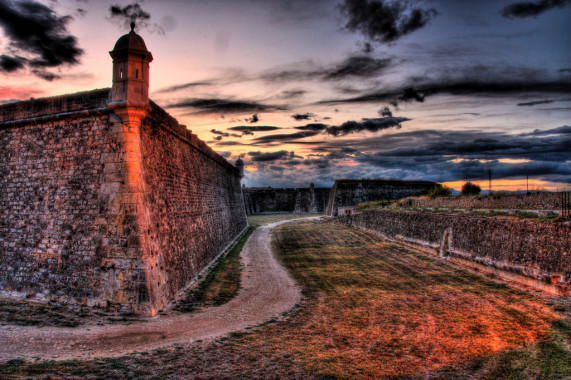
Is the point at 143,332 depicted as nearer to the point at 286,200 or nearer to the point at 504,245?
the point at 504,245

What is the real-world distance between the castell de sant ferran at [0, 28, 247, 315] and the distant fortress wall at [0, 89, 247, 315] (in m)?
0.03

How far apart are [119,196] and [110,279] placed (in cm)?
244

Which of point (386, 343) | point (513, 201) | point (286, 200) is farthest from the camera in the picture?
point (286, 200)

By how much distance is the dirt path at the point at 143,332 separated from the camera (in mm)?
7379

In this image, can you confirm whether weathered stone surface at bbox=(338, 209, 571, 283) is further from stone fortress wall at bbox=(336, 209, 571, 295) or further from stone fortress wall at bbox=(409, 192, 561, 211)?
stone fortress wall at bbox=(409, 192, 561, 211)

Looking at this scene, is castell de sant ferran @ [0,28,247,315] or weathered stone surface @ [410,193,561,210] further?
weathered stone surface @ [410,193,561,210]

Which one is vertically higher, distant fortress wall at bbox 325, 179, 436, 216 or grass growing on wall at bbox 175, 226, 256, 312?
distant fortress wall at bbox 325, 179, 436, 216

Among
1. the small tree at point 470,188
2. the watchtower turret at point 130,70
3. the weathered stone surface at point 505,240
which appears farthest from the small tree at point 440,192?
the watchtower turret at point 130,70

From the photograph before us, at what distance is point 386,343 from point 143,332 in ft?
19.2

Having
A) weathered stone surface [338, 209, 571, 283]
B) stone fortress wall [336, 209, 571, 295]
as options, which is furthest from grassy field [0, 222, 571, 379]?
weathered stone surface [338, 209, 571, 283]

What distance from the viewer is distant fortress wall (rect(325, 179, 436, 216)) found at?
52281mm

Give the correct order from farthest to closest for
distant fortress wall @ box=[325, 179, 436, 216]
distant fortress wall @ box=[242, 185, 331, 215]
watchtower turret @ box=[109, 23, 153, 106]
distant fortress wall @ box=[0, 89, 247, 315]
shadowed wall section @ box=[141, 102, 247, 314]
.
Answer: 1. distant fortress wall @ box=[242, 185, 331, 215]
2. distant fortress wall @ box=[325, 179, 436, 216]
3. shadowed wall section @ box=[141, 102, 247, 314]
4. watchtower turret @ box=[109, 23, 153, 106]
5. distant fortress wall @ box=[0, 89, 247, 315]

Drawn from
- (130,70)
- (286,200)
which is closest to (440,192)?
(286,200)

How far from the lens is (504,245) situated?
44.2 ft
